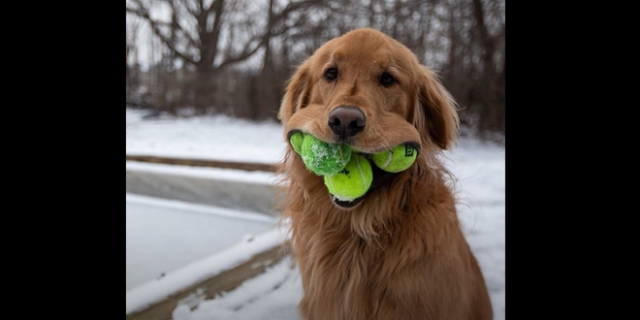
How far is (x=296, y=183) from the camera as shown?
195 cm

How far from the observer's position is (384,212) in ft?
5.73

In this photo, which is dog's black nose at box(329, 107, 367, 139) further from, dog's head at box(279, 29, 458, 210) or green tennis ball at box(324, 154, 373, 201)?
green tennis ball at box(324, 154, 373, 201)

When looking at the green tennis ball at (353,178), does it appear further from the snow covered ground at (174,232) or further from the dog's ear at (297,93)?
the snow covered ground at (174,232)

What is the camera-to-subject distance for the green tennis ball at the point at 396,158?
5.10 ft

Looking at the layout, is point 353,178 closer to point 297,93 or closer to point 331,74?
point 331,74

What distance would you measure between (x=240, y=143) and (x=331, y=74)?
776cm

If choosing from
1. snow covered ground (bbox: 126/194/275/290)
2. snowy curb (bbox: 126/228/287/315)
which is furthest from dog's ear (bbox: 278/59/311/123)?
snow covered ground (bbox: 126/194/275/290)

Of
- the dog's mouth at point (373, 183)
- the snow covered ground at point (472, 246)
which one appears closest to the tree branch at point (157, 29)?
the snow covered ground at point (472, 246)

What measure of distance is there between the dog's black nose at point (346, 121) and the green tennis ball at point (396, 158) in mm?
191

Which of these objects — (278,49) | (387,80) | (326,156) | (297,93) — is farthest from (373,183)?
(278,49)

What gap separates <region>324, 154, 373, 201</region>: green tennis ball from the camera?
157 centimetres

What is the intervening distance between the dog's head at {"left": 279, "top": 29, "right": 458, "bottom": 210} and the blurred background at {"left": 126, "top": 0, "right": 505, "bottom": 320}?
0.26m
